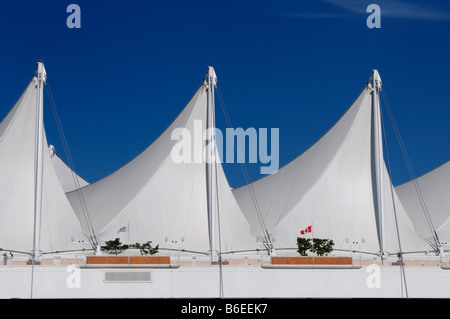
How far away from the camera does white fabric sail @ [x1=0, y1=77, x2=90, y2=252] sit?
4694cm

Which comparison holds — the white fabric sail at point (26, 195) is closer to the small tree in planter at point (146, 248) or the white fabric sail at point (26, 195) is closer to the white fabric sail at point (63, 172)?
the small tree in planter at point (146, 248)

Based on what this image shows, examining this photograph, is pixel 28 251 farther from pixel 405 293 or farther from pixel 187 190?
pixel 405 293

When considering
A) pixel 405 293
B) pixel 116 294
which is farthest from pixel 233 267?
pixel 405 293

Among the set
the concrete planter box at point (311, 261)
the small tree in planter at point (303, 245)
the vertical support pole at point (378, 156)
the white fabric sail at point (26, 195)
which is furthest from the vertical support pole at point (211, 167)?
the vertical support pole at point (378, 156)

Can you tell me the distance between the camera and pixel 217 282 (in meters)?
43.8

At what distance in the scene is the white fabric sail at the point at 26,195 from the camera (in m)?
46.9

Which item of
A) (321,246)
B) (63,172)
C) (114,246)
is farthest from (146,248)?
(63,172)

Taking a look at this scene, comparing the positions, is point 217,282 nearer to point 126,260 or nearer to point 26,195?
point 126,260

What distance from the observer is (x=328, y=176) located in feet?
172

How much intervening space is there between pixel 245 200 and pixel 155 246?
994 cm

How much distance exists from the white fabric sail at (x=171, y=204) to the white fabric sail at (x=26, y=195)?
2738mm

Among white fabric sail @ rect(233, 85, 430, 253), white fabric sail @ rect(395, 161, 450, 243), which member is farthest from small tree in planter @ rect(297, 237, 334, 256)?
white fabric sail @ rect(395, 161, 450, 243)

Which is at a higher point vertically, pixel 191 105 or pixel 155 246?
pixel 191 105

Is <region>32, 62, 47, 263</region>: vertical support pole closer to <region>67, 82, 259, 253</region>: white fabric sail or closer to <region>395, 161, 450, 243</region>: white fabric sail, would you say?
<region>67, 82, 259, 253</region>: white fabric sail
